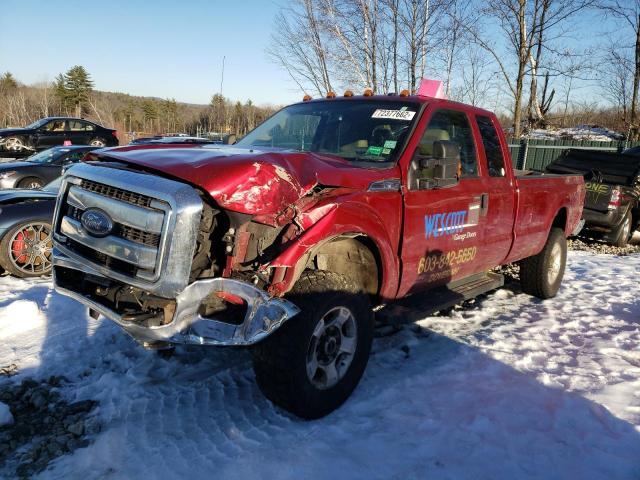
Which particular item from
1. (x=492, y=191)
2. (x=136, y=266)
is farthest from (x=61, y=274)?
(x=492, y=191)

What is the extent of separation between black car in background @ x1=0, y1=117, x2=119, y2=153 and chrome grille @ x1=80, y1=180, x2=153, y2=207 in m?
15.9

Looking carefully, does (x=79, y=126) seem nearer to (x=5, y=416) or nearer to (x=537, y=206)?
(x=537, y=206)

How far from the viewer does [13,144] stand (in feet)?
58.0

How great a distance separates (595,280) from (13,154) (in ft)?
60.6

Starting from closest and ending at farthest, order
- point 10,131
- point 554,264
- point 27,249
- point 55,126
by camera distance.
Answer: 1. point 554,264
2. point 27,249
3. point 10,131
4. point 55,126

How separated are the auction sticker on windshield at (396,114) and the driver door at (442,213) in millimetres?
162

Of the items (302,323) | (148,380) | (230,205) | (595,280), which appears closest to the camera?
(230,205)

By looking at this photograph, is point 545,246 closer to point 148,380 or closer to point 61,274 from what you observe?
point 148,380

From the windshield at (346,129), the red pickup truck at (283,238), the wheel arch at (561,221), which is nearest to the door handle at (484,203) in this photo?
the red pickup truck at (283,238)

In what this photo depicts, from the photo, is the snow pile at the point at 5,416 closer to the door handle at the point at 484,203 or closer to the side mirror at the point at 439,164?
the side mirror at the point at 439,164

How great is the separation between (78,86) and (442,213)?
76.0m

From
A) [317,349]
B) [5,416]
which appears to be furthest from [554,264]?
[5,416]

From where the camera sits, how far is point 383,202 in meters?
3.42

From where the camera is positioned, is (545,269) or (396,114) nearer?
(396,114)
